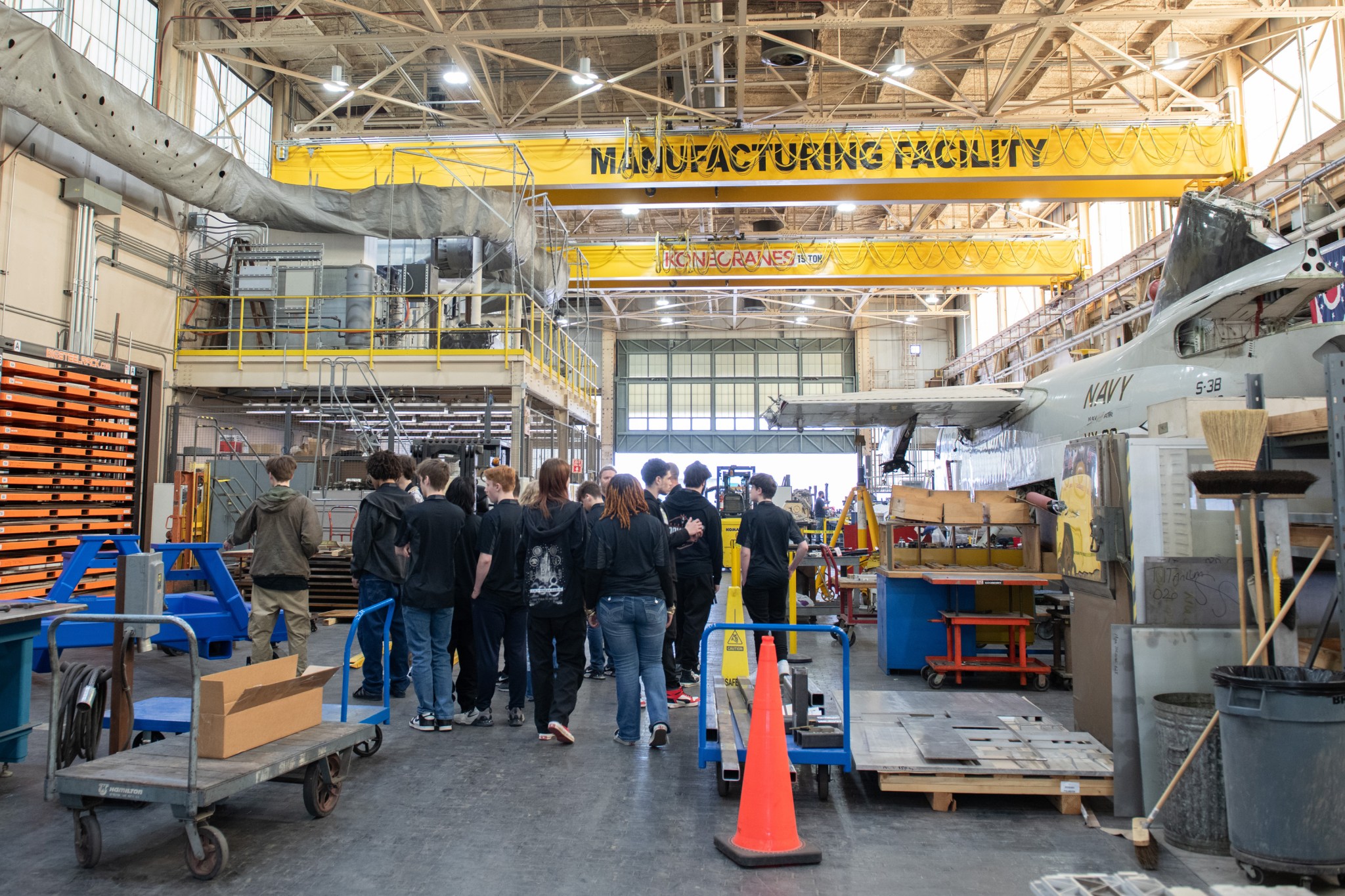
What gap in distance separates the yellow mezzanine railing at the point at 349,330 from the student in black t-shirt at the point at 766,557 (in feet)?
23.2

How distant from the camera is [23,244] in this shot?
10711 mm

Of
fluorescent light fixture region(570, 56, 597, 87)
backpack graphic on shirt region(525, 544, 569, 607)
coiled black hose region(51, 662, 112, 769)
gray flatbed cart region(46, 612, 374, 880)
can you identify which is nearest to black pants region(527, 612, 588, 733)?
backpack graphic on shirt region(525, 544, 569, 607)

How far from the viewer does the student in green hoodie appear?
20.7 ft

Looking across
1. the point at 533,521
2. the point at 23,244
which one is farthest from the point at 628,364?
the point at 533,521

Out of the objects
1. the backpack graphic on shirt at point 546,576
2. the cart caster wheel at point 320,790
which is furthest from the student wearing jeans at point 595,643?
the cart caster wheel at point 320,790

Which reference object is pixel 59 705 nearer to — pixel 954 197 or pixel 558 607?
pixel 558 607

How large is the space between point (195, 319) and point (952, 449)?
14382 millimetres

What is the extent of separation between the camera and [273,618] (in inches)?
255

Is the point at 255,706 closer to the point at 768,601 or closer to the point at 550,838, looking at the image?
the point at 550,838

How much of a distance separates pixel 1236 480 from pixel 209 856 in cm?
501

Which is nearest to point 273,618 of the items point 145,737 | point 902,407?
point 145,737

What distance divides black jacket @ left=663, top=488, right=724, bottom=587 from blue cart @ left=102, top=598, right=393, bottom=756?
2577mm

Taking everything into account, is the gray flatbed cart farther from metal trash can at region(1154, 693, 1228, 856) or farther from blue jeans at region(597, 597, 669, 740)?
metal trash can at region(1154, 693, 1228, 856)

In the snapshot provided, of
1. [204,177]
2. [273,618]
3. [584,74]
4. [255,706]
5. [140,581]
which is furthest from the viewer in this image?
[584,74]
